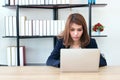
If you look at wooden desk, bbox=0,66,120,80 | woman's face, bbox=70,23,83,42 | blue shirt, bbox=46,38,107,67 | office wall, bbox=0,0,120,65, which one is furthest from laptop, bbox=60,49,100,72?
office wall, bbox=0,0,120,65

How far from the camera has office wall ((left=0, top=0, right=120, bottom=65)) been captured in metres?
3.58

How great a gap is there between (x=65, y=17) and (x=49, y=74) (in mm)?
1958

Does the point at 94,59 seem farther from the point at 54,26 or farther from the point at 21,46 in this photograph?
the point at 21,46

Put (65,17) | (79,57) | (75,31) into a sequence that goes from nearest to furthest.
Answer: (79,57), (75,31), (65,17)

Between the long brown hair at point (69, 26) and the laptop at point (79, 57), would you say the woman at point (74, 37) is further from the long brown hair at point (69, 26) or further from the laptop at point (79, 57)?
the laptop at point (79, 57)

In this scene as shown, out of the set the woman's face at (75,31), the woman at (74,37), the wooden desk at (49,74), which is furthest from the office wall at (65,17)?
the wooden desk at (49,74)

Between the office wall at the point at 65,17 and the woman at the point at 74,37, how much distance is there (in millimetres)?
1279

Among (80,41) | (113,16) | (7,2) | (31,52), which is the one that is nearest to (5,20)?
(7,2)

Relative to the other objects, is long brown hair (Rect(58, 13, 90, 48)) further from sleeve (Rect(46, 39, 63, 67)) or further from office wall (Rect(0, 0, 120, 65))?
office wall (Rect(0, 0, 120, 65))

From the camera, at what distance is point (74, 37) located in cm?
223

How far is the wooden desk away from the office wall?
5.36 feet

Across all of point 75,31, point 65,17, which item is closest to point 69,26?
point 75,31

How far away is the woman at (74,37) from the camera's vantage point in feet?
7.20

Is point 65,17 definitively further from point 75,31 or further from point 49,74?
point 49,74
